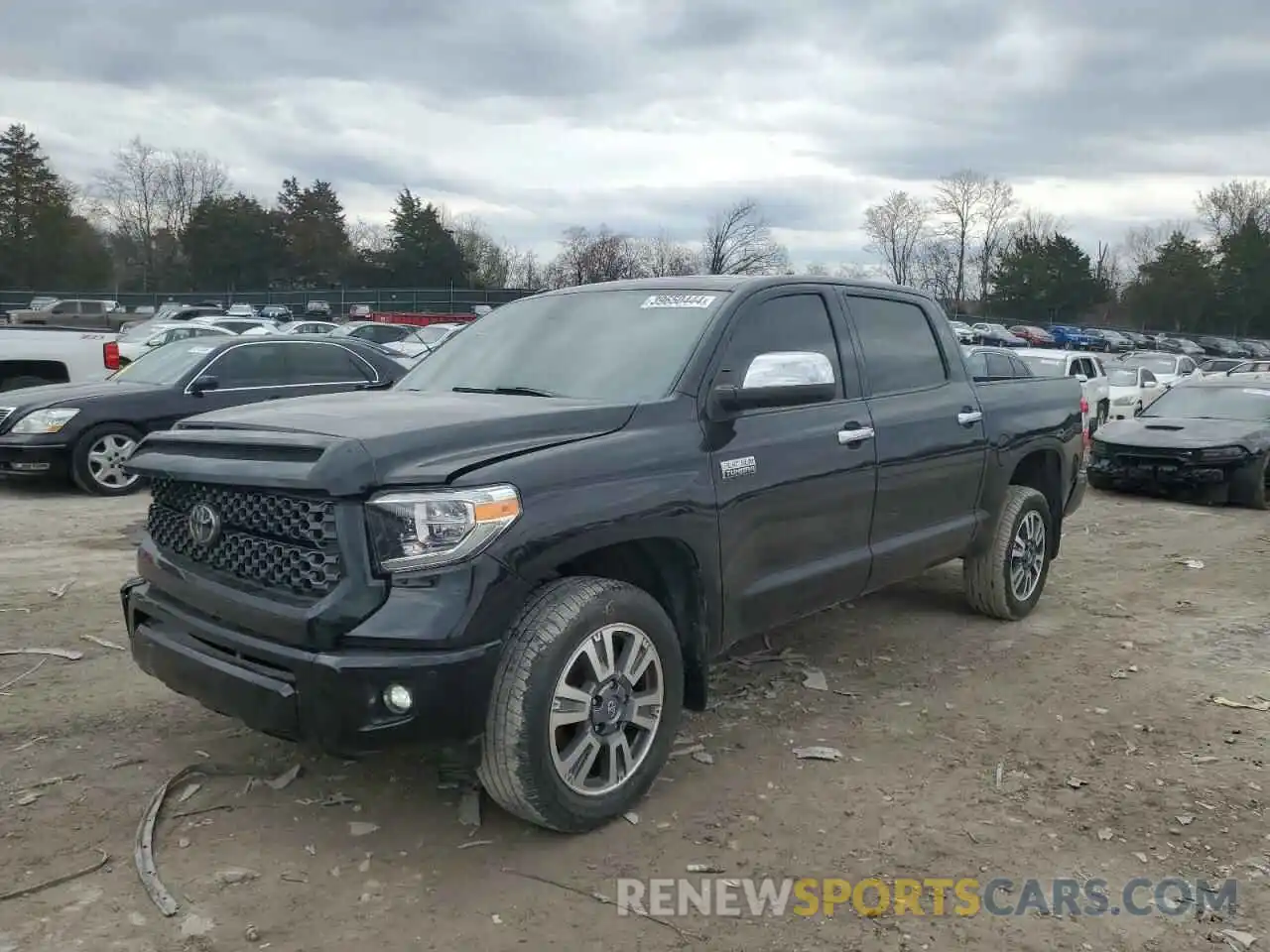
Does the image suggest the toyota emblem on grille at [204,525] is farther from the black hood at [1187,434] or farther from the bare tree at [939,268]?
the bare tree at [939,268]

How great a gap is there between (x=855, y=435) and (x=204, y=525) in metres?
2.64

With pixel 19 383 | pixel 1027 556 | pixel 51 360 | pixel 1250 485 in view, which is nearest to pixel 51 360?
pixel 51 360

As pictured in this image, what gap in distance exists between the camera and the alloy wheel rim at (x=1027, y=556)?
5824mm

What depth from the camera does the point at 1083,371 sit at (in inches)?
699

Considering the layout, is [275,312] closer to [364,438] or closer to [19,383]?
[19,383]

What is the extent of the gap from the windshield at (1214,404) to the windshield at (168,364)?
424 inches

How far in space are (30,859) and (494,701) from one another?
155cm

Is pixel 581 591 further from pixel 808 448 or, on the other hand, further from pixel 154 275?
pixel 154 275

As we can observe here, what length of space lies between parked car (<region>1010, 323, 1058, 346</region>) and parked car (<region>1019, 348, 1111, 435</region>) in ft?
129

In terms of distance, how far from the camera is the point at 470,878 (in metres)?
3.12

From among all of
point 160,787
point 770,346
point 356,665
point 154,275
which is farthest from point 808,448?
point 154,275

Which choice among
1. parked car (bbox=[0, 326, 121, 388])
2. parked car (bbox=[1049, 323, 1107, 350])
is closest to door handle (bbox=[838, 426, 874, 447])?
parked car (bbox=[0, 326, 121, 388])

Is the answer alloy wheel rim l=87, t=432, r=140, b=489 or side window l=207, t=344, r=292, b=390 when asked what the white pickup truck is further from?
alloy wheel rim l=87, t=432, r=140, b=489

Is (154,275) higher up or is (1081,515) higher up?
(154,275)
